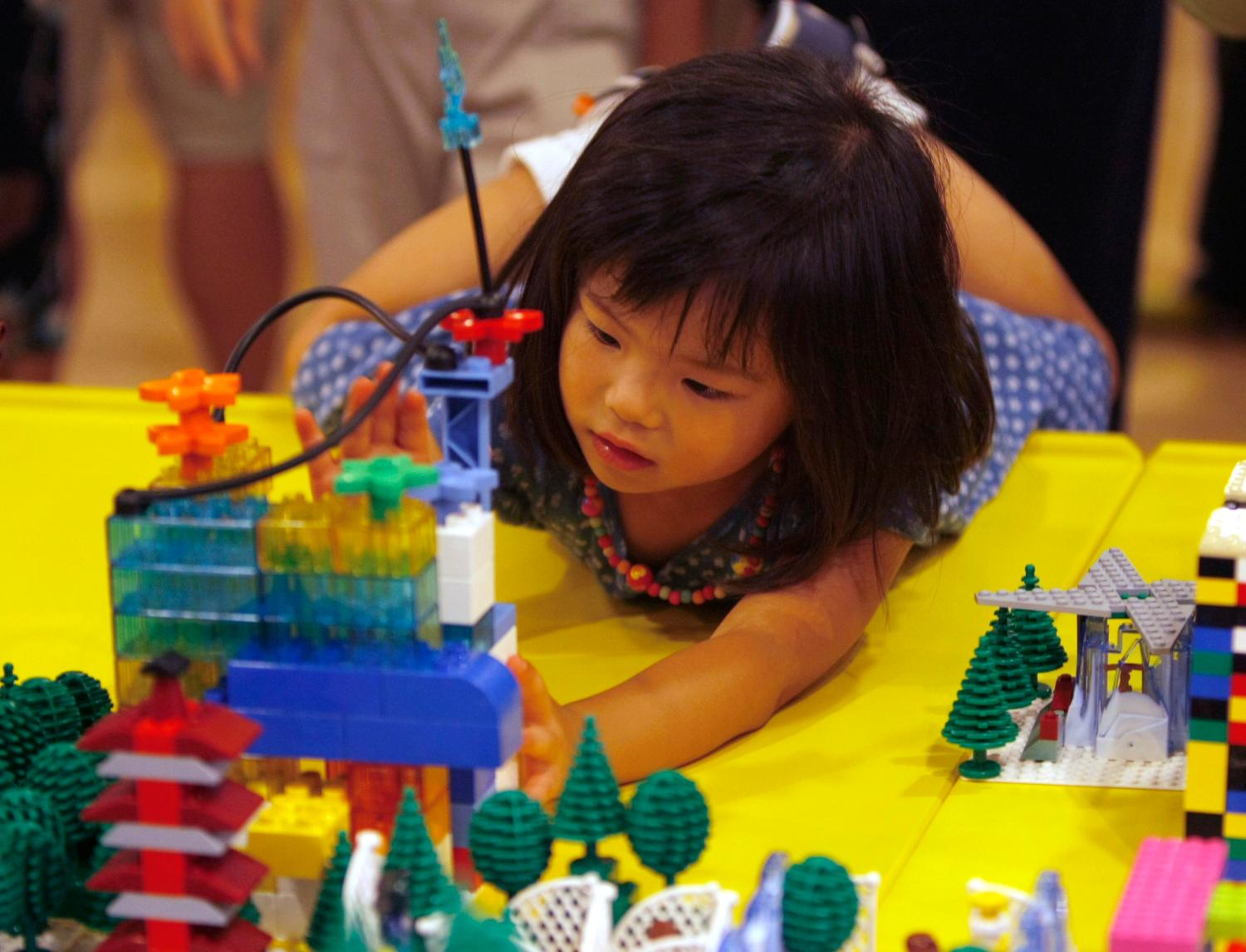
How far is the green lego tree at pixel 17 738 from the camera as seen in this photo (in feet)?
2.39

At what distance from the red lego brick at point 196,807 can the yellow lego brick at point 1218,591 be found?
1.24 feet

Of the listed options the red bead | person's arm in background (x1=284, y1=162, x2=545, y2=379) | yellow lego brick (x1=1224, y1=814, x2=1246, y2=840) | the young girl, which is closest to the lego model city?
yellow lego brick (x1=1224, y1=814, x2=1246, y2=840)

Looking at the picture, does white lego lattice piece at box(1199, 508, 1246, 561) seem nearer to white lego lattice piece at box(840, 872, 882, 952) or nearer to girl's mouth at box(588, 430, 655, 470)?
white lego lattice piece at box(840, 872, 882, 952)

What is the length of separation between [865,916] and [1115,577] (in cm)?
31

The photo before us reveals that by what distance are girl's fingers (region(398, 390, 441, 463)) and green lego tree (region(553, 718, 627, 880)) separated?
0.82 ft

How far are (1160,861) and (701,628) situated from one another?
434 millimetres

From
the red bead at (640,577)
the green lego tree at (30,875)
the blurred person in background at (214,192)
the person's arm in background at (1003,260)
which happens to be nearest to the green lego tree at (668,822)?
the green lego tree at (30,875)

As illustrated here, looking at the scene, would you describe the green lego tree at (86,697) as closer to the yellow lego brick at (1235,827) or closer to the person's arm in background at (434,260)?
the yellow lego brick at (1235,827)

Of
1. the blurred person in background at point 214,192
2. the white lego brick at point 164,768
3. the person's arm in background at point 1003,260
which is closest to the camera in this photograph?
the white lego brick at point 164,768

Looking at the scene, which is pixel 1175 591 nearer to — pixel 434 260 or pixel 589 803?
pixel 589 803

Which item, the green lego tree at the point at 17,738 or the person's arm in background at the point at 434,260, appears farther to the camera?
the person's arm in background at the point at 434,260

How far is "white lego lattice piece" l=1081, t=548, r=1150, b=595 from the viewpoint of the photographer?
866 millimetres

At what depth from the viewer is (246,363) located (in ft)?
7.88

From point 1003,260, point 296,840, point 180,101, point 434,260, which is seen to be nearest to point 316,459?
point 296,840
